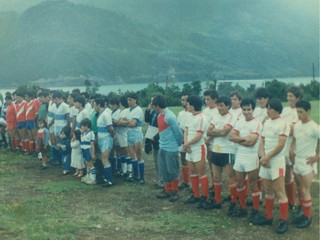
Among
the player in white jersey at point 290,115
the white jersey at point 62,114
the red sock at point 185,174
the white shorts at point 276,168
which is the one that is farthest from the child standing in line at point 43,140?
the white shorts at point 276,168

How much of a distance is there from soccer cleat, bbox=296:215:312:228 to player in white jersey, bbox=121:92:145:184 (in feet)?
11.8

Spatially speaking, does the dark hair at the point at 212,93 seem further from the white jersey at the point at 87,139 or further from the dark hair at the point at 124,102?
the white jersey at the point at 87,139

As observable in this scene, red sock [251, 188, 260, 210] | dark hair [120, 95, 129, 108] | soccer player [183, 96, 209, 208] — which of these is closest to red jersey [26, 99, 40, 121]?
dark hair [120, 95, 129, 108]

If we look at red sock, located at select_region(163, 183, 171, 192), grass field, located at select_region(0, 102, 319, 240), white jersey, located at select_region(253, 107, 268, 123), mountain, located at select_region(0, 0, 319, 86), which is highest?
mountain, located at select_region(0, 0, 319, 86)

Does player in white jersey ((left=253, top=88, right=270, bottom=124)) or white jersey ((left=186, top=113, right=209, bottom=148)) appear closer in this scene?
player in white jersey ((left=253, top=88, right=270, bottom=124))

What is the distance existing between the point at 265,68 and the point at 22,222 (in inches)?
1775

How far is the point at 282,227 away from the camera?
541cm

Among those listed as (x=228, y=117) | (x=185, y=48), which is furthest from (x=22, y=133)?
(x=185, y=48)

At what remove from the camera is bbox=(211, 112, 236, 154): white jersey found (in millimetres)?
6258

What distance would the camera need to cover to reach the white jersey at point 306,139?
5383 millimetres

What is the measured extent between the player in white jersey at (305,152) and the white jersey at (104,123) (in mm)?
3826

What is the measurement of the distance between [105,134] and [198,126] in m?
2.35

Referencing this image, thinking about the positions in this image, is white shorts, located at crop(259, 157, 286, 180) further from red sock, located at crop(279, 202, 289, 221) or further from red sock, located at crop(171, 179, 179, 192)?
red sock, located at crop(171, 179, 179, 192)

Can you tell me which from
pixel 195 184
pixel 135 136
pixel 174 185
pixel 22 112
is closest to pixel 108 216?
pixel 174 185
